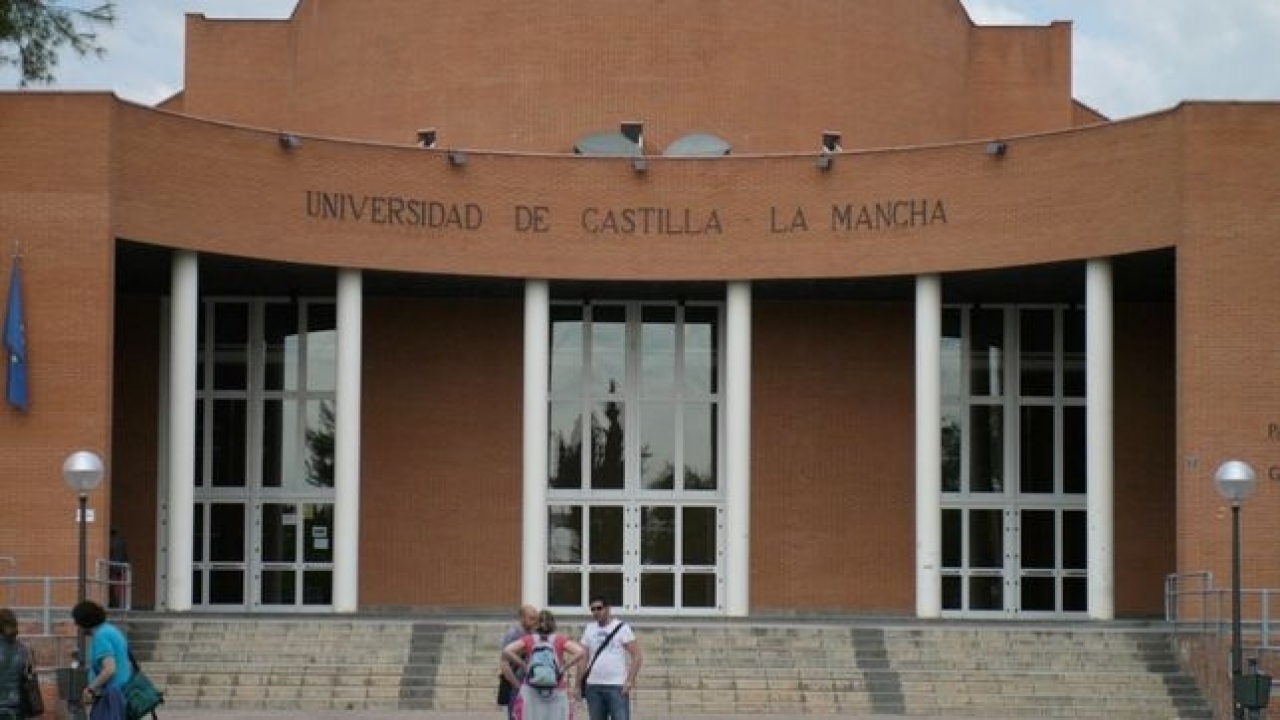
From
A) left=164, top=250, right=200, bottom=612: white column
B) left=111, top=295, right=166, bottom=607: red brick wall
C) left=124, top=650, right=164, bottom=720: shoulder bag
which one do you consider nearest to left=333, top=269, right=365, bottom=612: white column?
left=164, top=250, right=200, bottom=612: white column

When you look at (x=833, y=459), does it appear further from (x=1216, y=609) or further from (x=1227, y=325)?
(x=1216, y=609)

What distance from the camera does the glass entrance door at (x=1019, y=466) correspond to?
36781 millimetres

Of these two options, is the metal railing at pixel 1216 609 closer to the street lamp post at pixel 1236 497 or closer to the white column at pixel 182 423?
the street lamp post at pixel 1236 497

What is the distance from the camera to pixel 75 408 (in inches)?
1188

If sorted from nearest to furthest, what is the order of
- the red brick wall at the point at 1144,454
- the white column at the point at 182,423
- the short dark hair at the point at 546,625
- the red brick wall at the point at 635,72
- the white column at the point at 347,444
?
the short dark hair at the point at 546,625, the white column at the point at 182,423, the white column at the point at 347,444, the red brick wall at the point at 1144,454, the red brick wall at the point at 635,72

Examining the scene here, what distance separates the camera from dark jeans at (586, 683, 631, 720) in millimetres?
20125

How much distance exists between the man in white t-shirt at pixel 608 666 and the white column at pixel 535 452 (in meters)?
14.1

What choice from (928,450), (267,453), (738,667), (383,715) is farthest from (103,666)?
(267,453)

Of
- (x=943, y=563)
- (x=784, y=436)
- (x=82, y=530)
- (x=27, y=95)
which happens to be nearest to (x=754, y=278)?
(x=784, y=436)

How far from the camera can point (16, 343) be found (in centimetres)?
2988

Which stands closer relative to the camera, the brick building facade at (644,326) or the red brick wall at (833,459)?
the brick building facade at (644,326)

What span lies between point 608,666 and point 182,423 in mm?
13651

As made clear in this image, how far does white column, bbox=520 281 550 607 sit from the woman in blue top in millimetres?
16693

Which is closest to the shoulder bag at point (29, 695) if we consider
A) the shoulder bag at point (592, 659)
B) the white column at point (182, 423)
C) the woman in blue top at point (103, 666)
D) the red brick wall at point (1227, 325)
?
the woman in blue top at point (103, 666)
